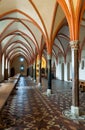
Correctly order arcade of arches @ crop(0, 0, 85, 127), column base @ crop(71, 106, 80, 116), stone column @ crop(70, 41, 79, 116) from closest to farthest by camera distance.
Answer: column base @ crop(71, 106, 80, 116), stone column @ crop(70, 41, 79, 116), arcade of arches @ crop(0, 0, 85, 127)

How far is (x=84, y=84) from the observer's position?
13.9 metres

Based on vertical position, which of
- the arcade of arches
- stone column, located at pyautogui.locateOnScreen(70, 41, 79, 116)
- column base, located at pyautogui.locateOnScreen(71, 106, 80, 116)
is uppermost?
the arcade of arches

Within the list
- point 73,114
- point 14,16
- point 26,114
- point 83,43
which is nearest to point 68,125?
point 73,114

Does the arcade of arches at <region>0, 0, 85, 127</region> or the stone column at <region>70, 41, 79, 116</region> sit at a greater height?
the arcade of arches at <region>0, 0, 85, 127</region>

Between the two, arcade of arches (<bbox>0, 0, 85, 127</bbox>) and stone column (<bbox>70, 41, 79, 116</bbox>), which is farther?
arcade of arches (<bbox>0, 0, 85, 127</bbox>)

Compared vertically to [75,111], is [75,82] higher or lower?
higher

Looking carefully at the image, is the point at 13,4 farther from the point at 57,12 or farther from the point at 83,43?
the point at 83,43

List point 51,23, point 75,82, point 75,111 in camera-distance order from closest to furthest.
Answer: point 75,111 → point 75,82 → point 51,23

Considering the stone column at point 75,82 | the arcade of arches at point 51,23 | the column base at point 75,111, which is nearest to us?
the column base at point 75,111

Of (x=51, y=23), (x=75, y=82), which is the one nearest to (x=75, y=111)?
(x=75, y=82)

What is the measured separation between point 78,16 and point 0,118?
4664 mm

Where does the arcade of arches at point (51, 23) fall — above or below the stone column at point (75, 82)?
above

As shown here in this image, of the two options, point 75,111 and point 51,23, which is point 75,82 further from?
point 51,23

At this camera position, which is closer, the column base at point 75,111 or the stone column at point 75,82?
the column base at point 75,111
